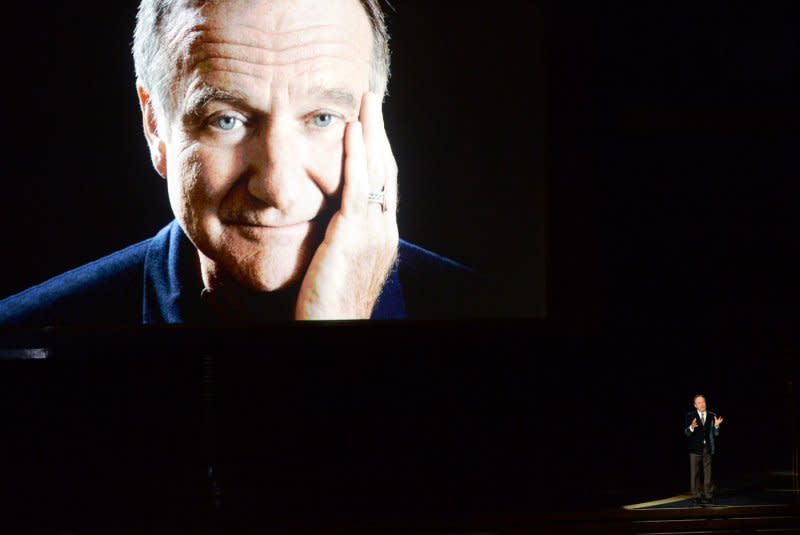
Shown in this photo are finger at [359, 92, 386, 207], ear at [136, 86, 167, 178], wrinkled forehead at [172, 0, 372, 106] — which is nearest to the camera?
wrinkled forehead at [172, 0, 372, 106]

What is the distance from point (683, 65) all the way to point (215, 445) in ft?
15.7

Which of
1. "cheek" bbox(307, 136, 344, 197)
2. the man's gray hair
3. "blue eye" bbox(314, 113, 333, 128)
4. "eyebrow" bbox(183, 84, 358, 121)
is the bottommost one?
"cheek" bbox(307, 136, 344, 197)

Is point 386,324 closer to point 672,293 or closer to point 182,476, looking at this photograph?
point 182,476

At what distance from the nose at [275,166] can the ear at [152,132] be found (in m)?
0.67

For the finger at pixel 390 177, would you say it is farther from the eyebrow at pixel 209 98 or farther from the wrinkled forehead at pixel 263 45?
the eyebrow at pixel 209 98

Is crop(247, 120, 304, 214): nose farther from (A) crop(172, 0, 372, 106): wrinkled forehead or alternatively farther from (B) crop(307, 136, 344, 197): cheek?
(A) crop(172, 0, 372, 106): wrinkled forehead

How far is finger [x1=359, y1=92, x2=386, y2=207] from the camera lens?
6379 mm

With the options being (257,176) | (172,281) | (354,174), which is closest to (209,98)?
(257,176)

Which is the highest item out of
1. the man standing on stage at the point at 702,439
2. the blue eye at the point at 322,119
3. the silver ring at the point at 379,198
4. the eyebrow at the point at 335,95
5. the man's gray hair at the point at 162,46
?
the man's gray hair at the point at 162,46

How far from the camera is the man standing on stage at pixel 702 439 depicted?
6156mm

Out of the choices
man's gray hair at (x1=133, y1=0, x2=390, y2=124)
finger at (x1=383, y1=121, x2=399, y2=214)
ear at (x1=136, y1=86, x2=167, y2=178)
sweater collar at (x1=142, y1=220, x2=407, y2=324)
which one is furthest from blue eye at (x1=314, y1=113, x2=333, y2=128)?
sweater collar at (x1=142, y1=220, x2=407, y2=324)

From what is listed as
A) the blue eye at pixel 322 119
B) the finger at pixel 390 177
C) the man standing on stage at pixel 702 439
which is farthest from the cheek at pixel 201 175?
the man standing on stage at pixel 702 439

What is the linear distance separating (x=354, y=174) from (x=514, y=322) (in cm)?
167

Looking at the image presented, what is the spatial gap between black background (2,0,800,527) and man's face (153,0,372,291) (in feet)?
1.29
